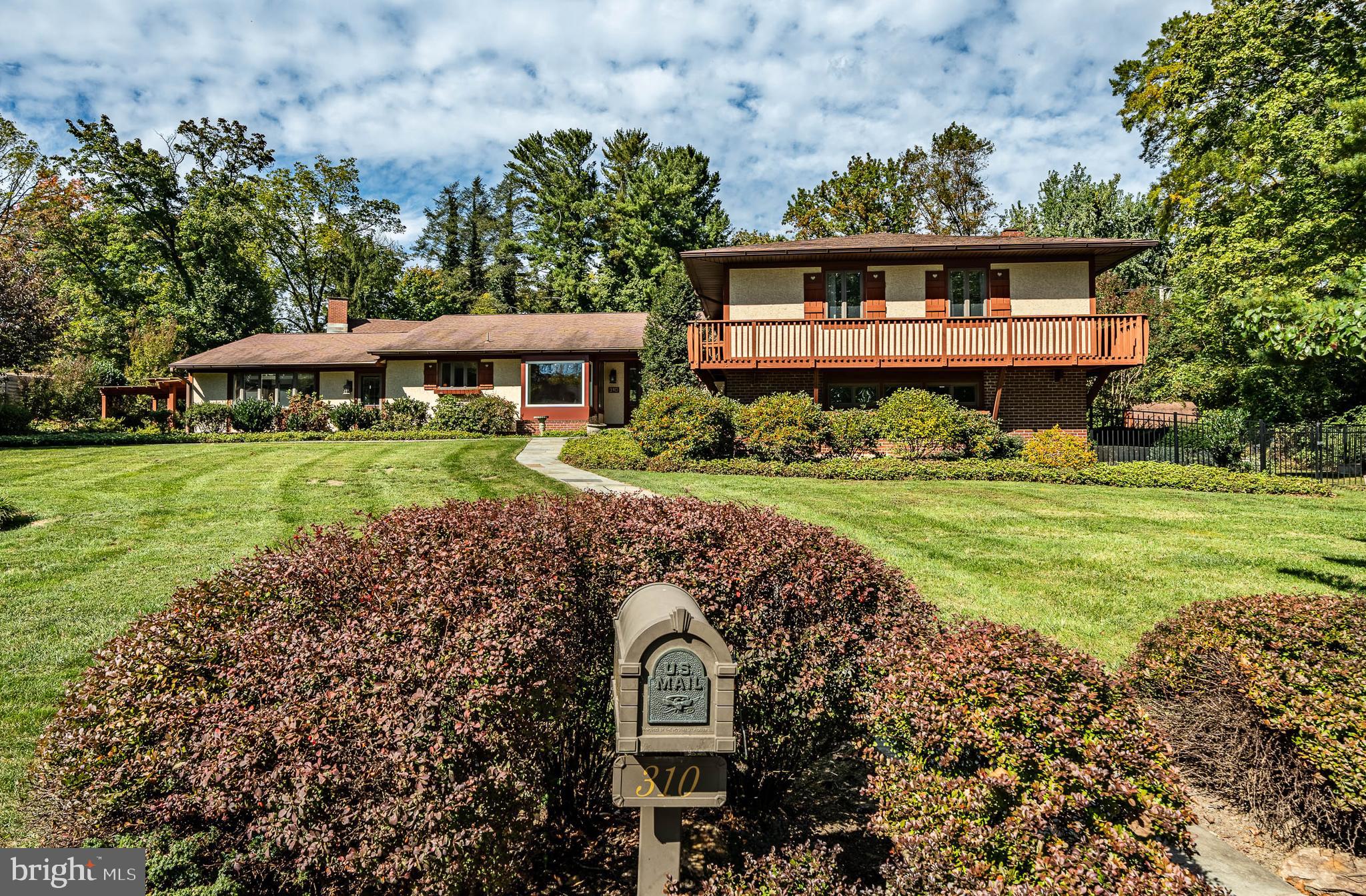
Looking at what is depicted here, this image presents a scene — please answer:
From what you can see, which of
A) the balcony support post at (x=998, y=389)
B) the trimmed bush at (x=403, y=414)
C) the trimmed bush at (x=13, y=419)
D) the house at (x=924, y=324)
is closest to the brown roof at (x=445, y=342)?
the trimmed bush at (x=403, y=414)

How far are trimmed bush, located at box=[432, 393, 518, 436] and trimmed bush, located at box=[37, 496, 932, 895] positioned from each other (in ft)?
67.5

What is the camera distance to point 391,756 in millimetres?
2311

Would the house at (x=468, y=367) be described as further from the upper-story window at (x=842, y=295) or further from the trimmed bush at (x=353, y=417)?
the upper-story window at (x=842, y=295)

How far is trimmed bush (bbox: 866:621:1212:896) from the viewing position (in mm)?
2203

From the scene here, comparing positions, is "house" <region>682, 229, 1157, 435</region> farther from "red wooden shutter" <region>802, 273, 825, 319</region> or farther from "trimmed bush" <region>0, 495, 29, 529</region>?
"trimmed bush" <region>0, 495, 29, 529</region>

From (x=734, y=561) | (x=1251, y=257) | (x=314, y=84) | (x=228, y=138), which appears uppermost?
(x=228, y=138)

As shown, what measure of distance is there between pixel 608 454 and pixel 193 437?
14520 mm

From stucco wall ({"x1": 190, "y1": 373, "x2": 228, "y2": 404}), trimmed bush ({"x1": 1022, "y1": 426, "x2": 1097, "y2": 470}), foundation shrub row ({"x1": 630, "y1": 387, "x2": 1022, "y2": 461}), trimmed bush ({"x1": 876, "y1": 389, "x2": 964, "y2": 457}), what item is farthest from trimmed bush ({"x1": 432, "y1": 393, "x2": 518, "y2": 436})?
trimmed bush ({"x1": 1022, "y1": 426, "x2": 1097, "y2": 470})

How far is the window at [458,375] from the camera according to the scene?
26.5 meters

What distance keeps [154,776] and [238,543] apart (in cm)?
562

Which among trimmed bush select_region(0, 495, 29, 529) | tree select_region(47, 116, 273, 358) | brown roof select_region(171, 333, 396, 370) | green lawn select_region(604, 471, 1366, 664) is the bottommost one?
green lawn select_region(604, 471, 1366, 664)

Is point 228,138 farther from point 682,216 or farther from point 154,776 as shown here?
point 154,776

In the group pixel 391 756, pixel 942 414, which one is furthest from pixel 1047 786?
pixel 942 414

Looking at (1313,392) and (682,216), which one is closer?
(1313,392)
